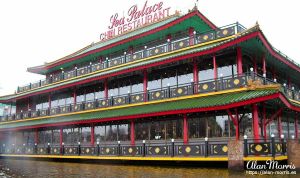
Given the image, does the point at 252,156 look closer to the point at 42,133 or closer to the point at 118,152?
the point at 118,152

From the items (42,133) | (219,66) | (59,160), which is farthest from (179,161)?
(42,133)

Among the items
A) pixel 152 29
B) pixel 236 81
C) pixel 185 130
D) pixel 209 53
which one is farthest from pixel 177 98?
pixel 152 29

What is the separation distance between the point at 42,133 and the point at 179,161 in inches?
789

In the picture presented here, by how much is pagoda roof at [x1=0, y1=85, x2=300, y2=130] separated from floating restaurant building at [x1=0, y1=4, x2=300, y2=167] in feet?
0.24

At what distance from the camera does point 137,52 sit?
27781 millimetres

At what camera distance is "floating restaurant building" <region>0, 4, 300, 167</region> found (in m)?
19.4

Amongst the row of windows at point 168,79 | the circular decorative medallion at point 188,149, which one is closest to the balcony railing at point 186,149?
the circular decorative medallion at point 188,149

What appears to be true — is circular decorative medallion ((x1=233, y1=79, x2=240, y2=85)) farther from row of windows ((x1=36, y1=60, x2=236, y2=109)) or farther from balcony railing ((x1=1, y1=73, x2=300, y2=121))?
row of windows ((x1=36, y1=60, x2=236, y2=109))

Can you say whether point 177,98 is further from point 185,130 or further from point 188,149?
point 188,149

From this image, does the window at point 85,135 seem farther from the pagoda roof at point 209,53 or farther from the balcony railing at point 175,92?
the pagoda roof at point 209,53

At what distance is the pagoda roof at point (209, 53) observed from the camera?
19.6 m

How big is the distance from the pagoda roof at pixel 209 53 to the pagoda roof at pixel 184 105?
276 cm

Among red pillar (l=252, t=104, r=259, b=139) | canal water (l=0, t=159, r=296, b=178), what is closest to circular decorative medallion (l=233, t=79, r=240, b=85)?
red pillar (l=252, t=104, r=259, b=139)

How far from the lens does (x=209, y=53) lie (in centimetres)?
2125
